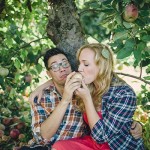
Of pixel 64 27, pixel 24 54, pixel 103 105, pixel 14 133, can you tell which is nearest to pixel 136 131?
pixel 103 105

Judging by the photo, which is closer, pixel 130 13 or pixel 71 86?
pixel 130 13

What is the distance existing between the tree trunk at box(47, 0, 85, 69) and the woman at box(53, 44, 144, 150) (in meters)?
0.41

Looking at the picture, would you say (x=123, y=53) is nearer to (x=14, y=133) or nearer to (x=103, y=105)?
(x=103, y=105)

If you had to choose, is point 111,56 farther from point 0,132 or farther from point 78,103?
point 0,132

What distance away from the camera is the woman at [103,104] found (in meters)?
2.25

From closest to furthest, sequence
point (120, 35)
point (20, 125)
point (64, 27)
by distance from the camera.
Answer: point (120, 35) < point (64, 27) < point (20, 125)

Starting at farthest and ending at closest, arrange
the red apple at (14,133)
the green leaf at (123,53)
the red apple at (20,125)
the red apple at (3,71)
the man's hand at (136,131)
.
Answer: the red apple at (20,125) → the red apple at (14,133) → the red apple at (3,71) → the man's hand at (136,131) → the green leaf at (123,53)

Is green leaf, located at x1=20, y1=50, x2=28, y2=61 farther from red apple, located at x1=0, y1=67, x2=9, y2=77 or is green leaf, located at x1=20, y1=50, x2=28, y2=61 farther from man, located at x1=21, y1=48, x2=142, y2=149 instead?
man, located at x1=21, y1=48, x2=142, y2=149

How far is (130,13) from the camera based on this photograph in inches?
71.8

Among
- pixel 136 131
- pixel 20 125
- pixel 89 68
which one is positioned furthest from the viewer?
pixel 20 125

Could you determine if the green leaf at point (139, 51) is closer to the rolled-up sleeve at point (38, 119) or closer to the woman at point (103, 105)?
the woman at point (103, 105)

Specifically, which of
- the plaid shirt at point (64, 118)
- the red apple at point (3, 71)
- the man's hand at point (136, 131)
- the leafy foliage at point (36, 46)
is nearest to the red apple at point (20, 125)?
the leafy foliage at point (36, 46)

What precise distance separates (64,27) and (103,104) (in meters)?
0.77

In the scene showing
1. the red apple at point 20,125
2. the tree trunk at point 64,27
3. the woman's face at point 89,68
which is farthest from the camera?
the red apple at point 20,125
